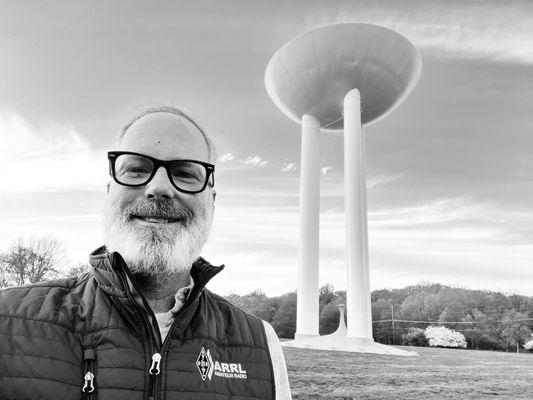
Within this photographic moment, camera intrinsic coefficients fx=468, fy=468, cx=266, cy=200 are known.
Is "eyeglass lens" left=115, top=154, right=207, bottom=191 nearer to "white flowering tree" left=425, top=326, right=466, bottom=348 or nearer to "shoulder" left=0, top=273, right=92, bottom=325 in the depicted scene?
"shoulder" left=0, top=273, right=92, bottom=325

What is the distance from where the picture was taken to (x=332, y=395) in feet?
19.3

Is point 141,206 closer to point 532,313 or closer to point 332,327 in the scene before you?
point 332,327

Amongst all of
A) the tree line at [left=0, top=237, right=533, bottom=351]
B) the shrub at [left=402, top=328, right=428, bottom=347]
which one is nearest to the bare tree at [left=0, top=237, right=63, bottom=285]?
the tree line at [left=0, top=237, right=533, bottom=351]

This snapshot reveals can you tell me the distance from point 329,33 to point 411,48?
3.15 m

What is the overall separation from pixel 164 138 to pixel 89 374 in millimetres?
722

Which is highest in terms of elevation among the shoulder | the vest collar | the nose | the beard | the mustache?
the nose

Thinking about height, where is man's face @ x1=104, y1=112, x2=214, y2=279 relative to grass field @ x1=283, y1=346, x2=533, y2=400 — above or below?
above

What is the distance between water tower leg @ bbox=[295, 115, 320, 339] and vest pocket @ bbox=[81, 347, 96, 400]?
16.2 meters

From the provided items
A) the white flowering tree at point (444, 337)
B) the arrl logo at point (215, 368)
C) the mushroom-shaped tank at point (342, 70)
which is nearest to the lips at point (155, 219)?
the arrl logo at point (215, 368)

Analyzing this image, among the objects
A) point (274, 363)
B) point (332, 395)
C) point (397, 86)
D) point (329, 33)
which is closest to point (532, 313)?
point (397, 86)

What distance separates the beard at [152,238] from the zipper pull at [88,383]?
1.17 feet

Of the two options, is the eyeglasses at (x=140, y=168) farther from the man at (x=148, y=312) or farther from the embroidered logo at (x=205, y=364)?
the embroidered logo at (x=205, y=364)

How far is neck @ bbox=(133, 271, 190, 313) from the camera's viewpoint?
1.48 meters

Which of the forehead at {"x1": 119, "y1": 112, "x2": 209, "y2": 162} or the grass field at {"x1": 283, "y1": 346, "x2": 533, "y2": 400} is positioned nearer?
the forehead at {"x1": 119, "y1": 112, "x2": 209, "y2": 162}
